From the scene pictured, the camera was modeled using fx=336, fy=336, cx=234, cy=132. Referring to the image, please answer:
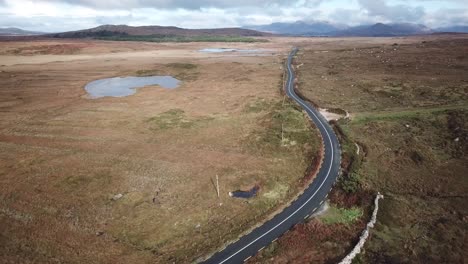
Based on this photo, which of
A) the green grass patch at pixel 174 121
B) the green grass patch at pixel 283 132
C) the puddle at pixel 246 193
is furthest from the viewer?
the green grass patch at pixel 174 121

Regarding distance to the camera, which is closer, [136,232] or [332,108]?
[136,232]

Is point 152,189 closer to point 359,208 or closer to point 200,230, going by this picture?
point 200,230

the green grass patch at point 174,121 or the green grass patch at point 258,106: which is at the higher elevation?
the green grass patch at point 258,106

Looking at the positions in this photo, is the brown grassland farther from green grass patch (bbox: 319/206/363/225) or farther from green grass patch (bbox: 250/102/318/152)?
green grass patch (bbox: 250/102/318/152)

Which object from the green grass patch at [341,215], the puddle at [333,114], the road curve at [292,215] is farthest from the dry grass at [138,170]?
the puddle at [333,114]

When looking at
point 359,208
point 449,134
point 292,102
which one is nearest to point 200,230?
point 359,208

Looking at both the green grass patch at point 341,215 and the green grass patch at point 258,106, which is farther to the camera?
the green grass patch at point 258,106

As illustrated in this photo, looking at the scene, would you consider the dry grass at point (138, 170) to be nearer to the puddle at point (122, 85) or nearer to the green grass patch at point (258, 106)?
the green grass patch at point (258, 106)
